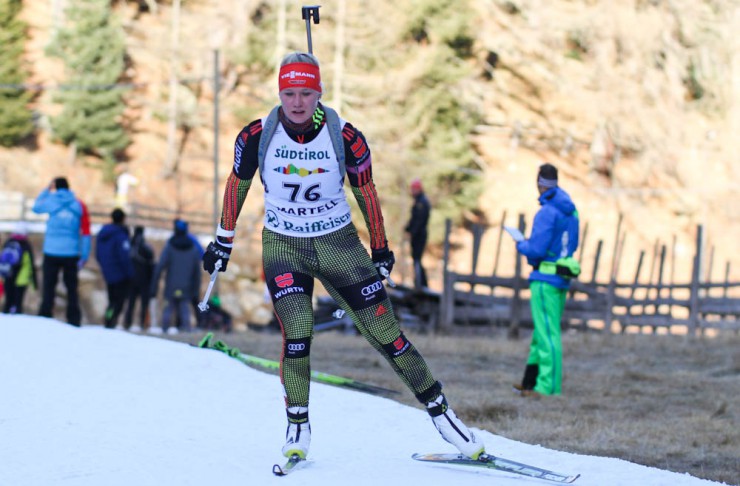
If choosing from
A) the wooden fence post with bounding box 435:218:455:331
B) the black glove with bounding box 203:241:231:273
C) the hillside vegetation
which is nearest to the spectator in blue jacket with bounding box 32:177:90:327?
the wooden fence post with bounding box 435:218:455:331

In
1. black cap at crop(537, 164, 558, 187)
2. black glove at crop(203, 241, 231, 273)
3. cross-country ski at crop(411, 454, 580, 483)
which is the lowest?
cross-country ski at crop(411, 454, 580, 483)

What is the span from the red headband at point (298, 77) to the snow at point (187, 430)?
1850 millimetres

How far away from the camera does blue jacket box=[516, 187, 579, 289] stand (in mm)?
9062

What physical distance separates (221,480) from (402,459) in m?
1.11

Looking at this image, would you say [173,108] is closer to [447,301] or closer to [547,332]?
[447,301]

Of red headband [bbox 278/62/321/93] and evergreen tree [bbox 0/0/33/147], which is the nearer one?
red headband [bbox 278/62/321/93]

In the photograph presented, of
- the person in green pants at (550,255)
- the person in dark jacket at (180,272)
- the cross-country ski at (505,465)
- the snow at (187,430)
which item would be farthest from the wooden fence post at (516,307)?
the cross-country ski at (505,465)

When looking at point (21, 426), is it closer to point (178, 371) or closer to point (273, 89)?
point (178, 371)

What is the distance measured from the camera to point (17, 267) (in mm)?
16188

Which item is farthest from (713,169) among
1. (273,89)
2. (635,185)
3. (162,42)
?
(162,42)

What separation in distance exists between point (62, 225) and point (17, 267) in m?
3.88

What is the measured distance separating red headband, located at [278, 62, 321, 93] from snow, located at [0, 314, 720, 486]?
1850mm

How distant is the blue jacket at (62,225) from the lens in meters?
12.8

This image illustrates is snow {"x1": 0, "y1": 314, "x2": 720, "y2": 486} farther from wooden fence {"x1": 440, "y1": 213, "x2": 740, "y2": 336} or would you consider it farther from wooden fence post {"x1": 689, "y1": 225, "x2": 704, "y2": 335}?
wooden fence post {"x1": 689, "y1": 225, "x2": 704, "y2": 335}
